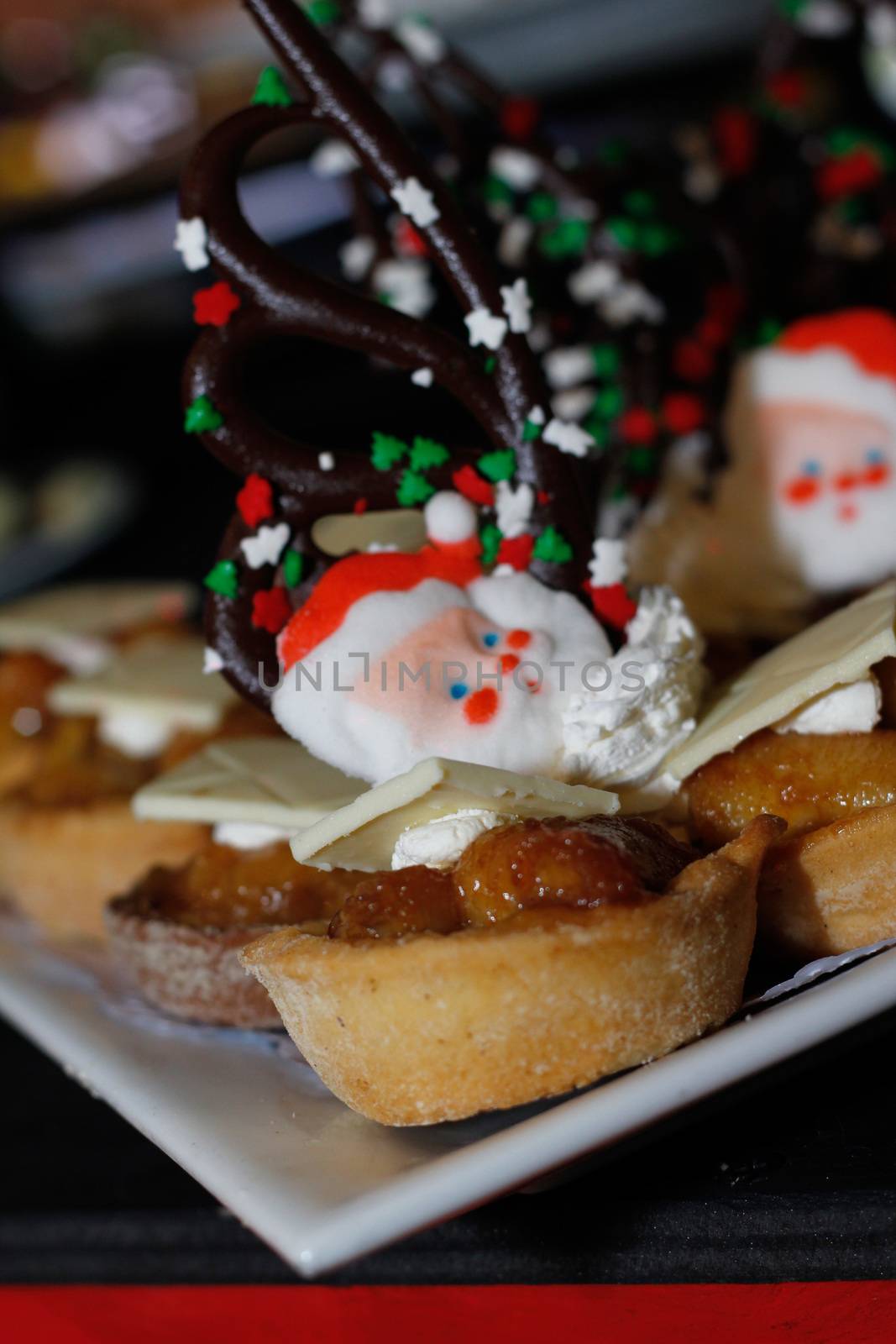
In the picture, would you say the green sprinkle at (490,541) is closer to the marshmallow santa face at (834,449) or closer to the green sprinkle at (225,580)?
the green sprinkle at (225,580)

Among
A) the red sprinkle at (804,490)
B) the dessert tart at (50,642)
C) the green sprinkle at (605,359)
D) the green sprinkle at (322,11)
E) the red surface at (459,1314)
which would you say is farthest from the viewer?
the dessert tart at (50,642)

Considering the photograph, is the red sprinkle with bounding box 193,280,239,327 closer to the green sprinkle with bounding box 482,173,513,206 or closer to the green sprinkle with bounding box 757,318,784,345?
the green sprinkle with bounding box 482,173,513,206

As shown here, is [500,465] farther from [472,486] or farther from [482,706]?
[482,706]

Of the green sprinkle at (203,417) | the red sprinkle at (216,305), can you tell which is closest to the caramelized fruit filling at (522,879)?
the green sprinkle at (203,417)

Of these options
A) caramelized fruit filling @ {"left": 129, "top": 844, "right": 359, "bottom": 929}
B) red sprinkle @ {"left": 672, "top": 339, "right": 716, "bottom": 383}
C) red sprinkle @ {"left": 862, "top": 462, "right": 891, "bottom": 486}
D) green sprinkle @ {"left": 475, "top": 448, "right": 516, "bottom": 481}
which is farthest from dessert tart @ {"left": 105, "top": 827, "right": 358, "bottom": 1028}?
red sprinkle @ {"left": 672, "top": 339, "right": 716, "bottom": 383}

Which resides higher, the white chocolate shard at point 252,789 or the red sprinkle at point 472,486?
the red sprinkle at point 472,486

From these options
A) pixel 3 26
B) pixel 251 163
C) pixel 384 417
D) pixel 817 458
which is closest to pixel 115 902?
pixel 817 458
